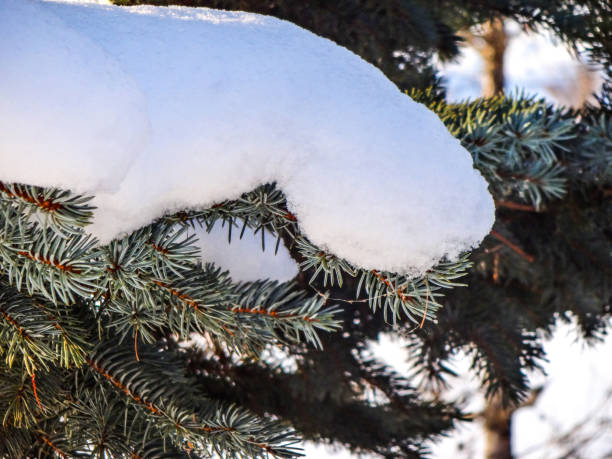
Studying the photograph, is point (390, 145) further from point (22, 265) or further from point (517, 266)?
point (517, 266)

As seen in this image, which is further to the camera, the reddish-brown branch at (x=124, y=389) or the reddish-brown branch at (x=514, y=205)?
the reddish-brown branch at (x=514, y=205)

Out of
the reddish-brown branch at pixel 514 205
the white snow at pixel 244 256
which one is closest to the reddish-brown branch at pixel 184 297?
the white snow at pixel 244 256

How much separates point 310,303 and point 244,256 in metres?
0.15

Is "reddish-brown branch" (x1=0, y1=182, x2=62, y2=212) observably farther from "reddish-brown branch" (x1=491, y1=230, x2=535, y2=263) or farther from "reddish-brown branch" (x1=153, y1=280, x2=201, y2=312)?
"reddish-brown branch" (x1=491, y1=230, x2=535, y2=263)

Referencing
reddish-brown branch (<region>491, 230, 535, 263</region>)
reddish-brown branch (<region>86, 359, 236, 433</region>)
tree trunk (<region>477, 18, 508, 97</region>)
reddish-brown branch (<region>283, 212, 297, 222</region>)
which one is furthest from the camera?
tree trunk (<region>477, 18, 508, 97</region>)

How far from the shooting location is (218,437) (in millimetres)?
607

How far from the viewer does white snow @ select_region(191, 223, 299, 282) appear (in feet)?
2.26

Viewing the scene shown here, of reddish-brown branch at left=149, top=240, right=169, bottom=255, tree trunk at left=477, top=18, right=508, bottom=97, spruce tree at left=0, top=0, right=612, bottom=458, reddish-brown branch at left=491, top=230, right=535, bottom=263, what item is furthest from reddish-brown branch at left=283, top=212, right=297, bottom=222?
tree trunk at left=477, top=18, right=508, bottom=97

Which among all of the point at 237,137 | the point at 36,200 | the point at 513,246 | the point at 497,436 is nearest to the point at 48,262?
the point at 36,200

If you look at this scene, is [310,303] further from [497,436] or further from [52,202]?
[497,436]

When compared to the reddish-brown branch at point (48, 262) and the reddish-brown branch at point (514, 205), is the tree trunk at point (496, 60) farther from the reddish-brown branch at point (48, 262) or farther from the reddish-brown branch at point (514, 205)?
the reddish-brown branch at point (48, 262)

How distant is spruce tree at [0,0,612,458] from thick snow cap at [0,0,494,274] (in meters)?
0.04

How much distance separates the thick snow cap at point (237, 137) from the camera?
1.39ft

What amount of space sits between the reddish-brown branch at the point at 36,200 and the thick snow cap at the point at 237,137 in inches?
0.7
